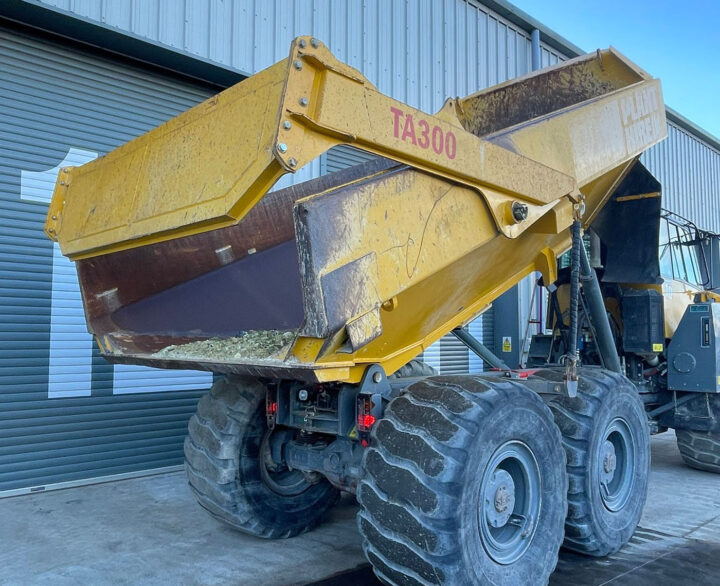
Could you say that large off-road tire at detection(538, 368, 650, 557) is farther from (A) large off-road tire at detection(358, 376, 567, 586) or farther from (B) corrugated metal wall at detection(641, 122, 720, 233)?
(B) corrugated metal wall at detection(641, 122, 720, 233)

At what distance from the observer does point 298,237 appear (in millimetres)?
→ 2973

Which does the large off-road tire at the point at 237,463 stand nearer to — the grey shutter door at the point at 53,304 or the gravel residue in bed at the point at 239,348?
the gravel residue in bed at the point at 239,348

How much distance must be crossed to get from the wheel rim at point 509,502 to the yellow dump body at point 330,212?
2.84 feet

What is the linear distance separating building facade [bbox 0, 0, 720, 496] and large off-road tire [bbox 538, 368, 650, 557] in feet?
6.87

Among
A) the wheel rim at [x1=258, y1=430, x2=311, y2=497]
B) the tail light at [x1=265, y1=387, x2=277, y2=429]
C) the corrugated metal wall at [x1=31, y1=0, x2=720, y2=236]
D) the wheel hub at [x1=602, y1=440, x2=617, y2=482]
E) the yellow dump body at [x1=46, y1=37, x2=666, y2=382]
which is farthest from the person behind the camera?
the corrugated metal wall at [x1=31, y1=0, x2=720, y2=236]

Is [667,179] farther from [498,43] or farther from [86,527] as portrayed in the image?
[86,527]

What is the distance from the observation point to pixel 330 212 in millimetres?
3020

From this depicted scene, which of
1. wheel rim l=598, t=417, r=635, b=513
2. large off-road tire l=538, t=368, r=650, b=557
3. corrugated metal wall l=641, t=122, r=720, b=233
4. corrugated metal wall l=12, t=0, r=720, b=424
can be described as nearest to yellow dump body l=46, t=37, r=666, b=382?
large off-road tire l=538, t=368, r=650, b=557

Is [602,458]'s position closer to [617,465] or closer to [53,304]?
[617,465]

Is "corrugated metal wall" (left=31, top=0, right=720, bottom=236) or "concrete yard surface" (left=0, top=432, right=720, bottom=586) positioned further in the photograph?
"corrugated metal wall" (left=31, top=0, right=720, bottom=236)

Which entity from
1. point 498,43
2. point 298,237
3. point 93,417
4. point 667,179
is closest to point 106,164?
point 298,237

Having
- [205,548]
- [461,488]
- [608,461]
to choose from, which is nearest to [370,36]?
[608,461]

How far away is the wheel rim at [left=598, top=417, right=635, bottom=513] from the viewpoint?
185 inches

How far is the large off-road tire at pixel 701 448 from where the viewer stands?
7344mm
